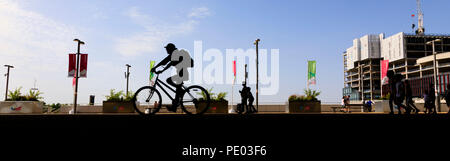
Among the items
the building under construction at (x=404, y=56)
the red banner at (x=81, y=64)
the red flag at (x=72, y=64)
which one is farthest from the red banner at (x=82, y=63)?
the building under construction at (x=404, y=56)

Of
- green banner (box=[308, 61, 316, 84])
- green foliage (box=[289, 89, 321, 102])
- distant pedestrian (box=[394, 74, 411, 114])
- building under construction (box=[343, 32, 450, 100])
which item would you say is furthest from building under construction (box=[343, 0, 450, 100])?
distant pedestrian (box=[394, 74, 411, 114])

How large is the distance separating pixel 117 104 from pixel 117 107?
0.20 meters

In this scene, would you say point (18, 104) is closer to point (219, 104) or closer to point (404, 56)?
point (219, 104)

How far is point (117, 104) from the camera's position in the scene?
68.6 ft

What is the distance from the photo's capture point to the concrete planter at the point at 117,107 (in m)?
20.8

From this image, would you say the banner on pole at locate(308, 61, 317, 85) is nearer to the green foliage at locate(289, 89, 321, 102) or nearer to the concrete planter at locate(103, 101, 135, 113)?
the green foliage at locate(289, 89, 321, 102)

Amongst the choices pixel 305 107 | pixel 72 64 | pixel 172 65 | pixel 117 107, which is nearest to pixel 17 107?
pixel 72 64

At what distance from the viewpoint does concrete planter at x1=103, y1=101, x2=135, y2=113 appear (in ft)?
68.3

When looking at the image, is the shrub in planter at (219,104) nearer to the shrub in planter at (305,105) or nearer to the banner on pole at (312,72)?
the shrub in planter at (305,105)
